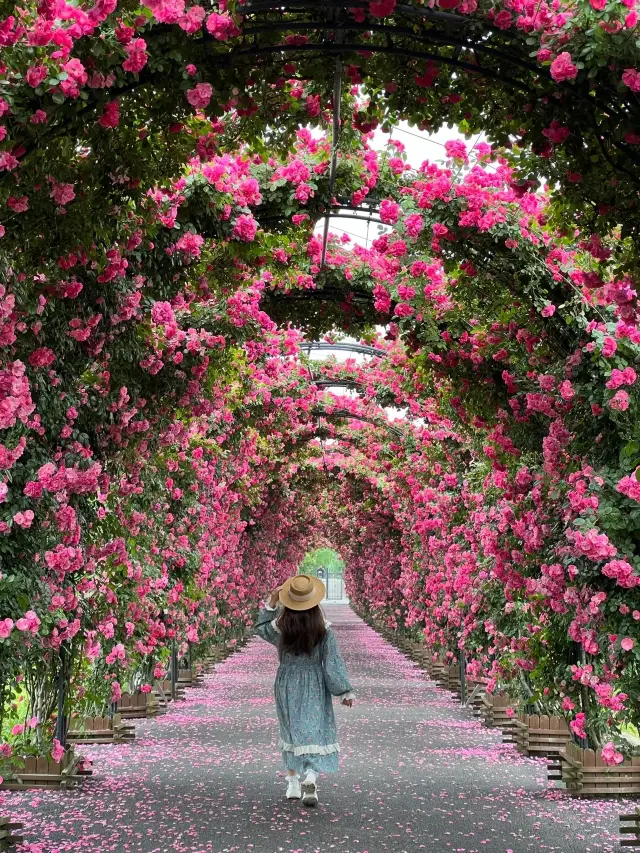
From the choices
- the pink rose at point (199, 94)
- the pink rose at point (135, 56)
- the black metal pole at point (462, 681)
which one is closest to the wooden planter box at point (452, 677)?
the black metal pole at point (462, 681)

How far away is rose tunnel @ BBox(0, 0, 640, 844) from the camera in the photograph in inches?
152

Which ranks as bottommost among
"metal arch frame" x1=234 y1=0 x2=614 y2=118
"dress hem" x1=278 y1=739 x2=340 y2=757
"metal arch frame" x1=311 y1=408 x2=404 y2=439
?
"dress hem" x1=278 y1=739 x2=340 y2=757

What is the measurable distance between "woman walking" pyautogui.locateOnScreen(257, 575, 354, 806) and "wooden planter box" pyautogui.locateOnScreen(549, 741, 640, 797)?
175 centimetres

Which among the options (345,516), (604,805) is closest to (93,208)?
(604,805)

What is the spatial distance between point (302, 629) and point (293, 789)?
44.5 inches

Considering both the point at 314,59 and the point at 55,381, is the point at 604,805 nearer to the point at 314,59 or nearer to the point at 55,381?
the point at 55,381

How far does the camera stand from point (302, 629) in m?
7.04

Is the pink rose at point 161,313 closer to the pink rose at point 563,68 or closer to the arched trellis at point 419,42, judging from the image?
the arched trellis at point 419,42

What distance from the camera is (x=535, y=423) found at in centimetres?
715

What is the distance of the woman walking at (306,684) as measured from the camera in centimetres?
682

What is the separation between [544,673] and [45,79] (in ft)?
17.3

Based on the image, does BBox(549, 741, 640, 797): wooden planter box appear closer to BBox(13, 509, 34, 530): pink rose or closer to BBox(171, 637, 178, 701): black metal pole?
BBox(13, 509, 34, 530): pink rose

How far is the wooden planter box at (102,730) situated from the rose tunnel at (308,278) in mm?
694

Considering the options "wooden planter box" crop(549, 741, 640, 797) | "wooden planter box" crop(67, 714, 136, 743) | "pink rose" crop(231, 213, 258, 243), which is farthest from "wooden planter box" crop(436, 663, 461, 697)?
"pink rose" crop(231, 213, 258, 243)
